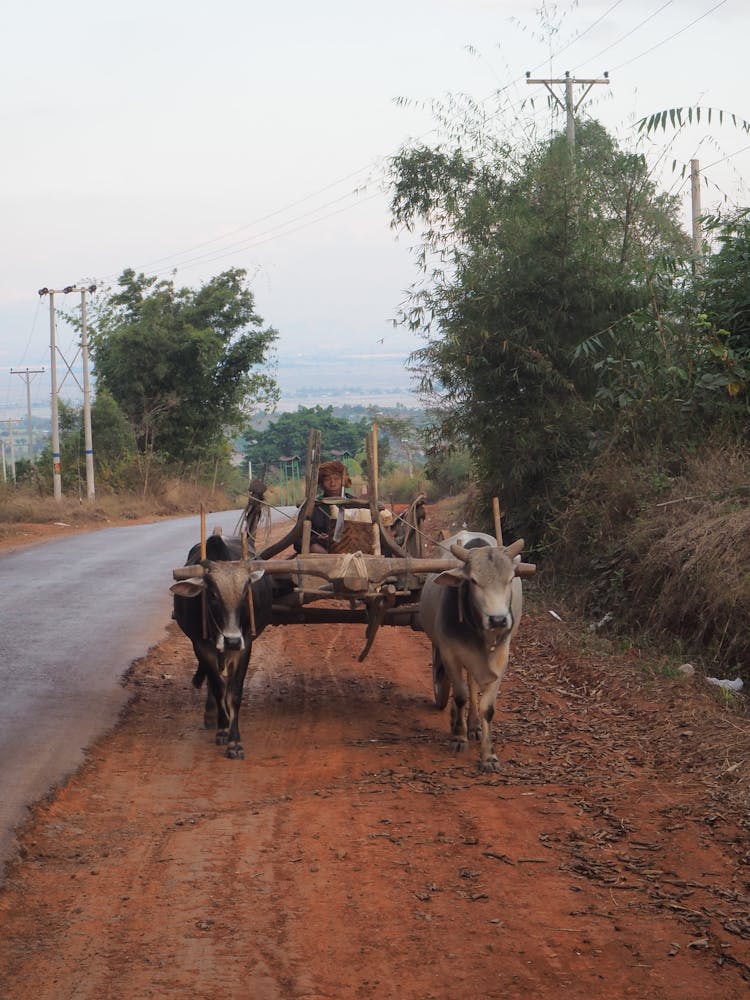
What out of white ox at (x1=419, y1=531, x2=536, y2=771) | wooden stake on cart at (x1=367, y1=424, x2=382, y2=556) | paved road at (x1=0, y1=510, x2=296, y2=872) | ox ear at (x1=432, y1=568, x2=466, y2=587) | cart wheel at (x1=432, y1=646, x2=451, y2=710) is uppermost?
wooden stake on cart at (x1=367, y1=424, x2=382, y2=556)

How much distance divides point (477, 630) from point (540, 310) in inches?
274

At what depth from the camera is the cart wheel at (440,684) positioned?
8.23 meters

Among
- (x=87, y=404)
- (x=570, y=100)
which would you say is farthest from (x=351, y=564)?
(x=87, y=404)

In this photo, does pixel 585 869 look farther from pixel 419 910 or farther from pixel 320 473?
pixel 320 473

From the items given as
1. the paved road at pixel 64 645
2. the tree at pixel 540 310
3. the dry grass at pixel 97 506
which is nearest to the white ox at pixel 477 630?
the paved road at pixel 64 645

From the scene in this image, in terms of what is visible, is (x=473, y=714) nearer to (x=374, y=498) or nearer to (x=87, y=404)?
(x=374, y=498)

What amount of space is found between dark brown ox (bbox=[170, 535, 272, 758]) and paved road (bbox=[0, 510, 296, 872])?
3.10 ft

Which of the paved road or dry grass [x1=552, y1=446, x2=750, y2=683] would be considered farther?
dry grass [x1=552, y1=446, x2=750, y2=683]

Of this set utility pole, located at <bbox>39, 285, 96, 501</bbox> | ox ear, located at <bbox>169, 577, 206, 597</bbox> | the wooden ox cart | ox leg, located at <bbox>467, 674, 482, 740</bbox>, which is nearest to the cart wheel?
the wooden ox cart

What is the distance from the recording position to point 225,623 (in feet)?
23.4

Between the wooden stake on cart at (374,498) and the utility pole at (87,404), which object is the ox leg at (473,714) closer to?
the wooden stake on cart at (374,498)

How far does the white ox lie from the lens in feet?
22.2

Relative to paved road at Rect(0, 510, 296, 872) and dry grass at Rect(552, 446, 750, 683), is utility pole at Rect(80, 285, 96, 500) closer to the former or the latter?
paved road at Rect(0, 510, 296, 872)

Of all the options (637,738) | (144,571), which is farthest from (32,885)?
(144,571)
